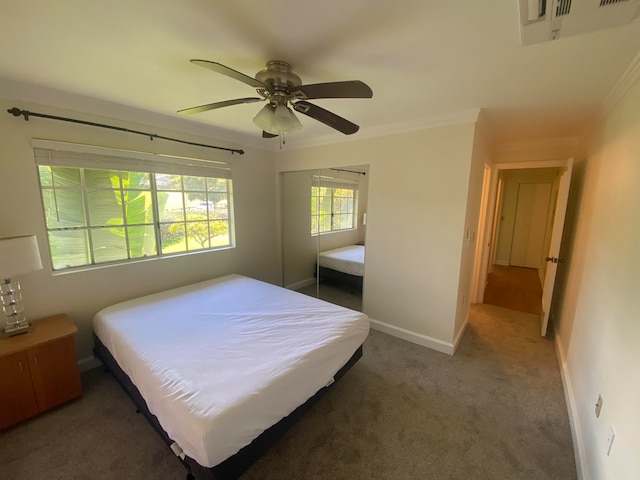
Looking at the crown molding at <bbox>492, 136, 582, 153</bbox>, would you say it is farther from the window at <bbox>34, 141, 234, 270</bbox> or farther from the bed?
the window at <bbox>34, 141, 234, 270</bbox>

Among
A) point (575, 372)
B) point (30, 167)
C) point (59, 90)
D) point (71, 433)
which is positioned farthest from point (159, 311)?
point (575, 372)

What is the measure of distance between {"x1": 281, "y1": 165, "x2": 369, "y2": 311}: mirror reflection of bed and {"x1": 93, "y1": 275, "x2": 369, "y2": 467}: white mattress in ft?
3.96

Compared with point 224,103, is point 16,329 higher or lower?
lower

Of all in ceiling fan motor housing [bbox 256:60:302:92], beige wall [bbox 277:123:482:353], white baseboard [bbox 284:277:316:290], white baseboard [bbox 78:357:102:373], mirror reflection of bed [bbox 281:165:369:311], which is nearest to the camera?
ceiling fan motor housing [bbox 256:60:302:92]

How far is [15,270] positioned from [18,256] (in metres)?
0.09

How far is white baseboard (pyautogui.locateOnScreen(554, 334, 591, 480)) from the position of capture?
1468 millimetres

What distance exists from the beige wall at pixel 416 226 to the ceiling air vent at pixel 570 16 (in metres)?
1.24

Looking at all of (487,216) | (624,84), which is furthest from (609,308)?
(487,216)

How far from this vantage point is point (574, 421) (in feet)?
5.82

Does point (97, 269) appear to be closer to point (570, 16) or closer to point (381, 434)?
point (381, 434)

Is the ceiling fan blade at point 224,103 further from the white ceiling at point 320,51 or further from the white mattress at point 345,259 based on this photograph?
the white mattress at point 345,259

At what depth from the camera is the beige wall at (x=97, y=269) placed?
195 cm

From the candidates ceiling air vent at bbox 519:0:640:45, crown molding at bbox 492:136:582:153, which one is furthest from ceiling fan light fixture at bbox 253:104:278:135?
crown molding at bbox 492:136:582:153

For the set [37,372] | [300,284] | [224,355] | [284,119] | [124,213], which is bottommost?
[300,284]
